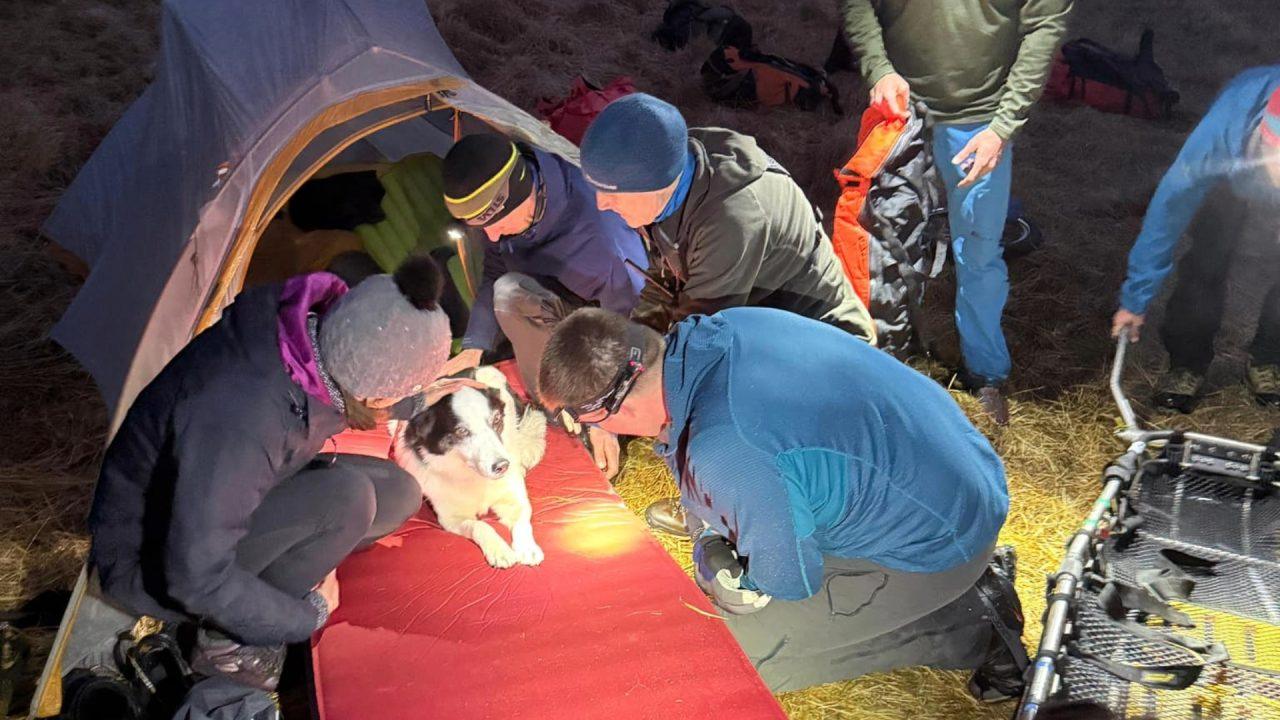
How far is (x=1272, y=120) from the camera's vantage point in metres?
3.04

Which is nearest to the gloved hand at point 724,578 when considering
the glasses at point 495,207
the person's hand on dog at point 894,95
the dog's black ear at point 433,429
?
the dog's black ear at point 433,429

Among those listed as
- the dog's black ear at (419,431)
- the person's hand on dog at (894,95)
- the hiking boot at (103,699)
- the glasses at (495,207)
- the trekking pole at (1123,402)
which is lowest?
the hiking boot at (103,699)

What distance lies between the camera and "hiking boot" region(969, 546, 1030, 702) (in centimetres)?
271

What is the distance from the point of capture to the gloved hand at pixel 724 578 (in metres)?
2.38

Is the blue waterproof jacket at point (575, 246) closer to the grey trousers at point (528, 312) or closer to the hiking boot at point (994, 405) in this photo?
the grey trousers at point (528, 312)

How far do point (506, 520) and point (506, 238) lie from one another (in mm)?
1204

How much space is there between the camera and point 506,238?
145 inches

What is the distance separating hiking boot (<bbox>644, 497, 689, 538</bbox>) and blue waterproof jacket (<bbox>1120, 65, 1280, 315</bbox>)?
6.45 feet

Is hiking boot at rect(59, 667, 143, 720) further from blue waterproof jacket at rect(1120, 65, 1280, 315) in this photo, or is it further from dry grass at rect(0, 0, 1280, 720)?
blue waterproof jacket at rect(1120, 65, 1280, 315)

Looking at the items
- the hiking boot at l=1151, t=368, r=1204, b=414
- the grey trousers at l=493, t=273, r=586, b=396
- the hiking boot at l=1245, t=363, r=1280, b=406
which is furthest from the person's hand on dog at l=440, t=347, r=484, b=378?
the hiking boot at l=1245, t=363, r=1280, b=406

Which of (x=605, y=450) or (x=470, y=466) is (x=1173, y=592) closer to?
(x=605, y=450)

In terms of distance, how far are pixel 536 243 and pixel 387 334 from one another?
5.50 ft

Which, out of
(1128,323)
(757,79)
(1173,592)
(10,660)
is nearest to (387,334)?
(10,660)

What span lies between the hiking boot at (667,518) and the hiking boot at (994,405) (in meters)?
1.58
